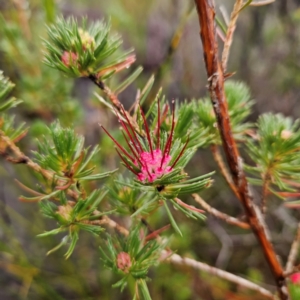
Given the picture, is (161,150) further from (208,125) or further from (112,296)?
(112,296)

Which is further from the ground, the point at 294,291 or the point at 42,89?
the point at 42,89

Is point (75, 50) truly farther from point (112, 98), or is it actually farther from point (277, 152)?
point (277, 152)

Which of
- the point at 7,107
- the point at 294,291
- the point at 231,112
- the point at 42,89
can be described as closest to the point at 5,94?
the point at 7,107

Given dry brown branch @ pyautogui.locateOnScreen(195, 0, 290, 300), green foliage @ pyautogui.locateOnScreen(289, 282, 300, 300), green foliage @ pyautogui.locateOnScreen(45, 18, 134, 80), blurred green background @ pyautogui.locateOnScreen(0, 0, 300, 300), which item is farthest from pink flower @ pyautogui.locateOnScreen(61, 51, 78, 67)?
blurred green background @ pyautogui.locateOnScreen(0, 0, 300, 300)

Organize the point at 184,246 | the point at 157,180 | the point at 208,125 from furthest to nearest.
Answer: the point at 184,246 → the point at 208,125 → the point at 157,180

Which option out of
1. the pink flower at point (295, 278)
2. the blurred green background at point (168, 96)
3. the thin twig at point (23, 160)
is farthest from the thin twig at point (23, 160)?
the blurred green background at point (168, 96)

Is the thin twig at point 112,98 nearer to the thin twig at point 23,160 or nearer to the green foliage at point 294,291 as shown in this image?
the thin twig at point 23,160

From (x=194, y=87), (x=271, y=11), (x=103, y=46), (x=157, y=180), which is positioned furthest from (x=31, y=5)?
(x=157, y=180)
